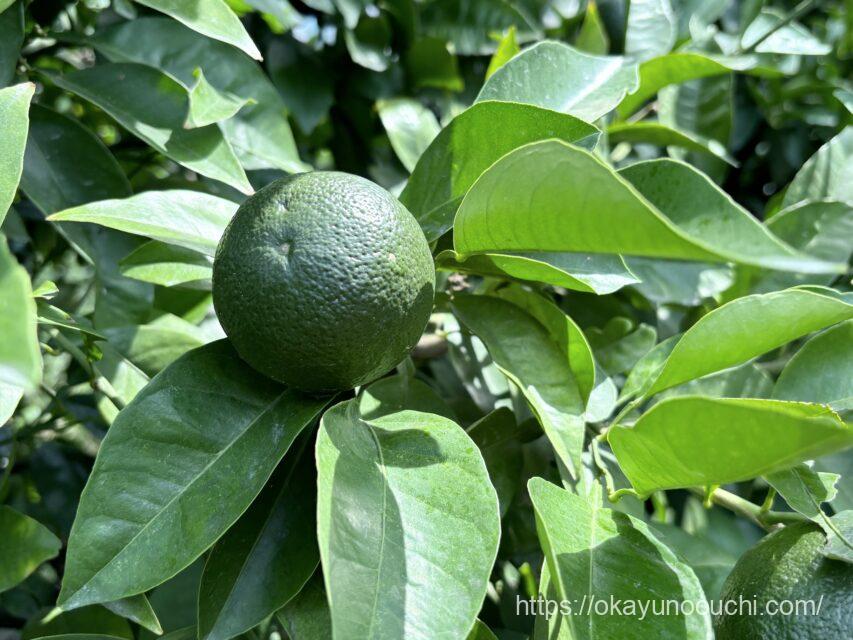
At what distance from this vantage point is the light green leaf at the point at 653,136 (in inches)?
49.1

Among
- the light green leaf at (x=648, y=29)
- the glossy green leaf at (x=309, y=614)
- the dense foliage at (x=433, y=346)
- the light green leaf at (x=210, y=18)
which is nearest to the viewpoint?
the dense foliage at (x=433, y=346)

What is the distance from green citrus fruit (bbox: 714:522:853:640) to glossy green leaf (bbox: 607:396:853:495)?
194 millimetres

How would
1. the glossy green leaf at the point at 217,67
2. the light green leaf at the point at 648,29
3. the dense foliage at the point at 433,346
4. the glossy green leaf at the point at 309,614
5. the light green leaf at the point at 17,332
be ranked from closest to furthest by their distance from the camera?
the light green leaf at the point at 17,332 → the dense foliage at the point at 433,346 → the glossy green leaf at the point at 309,614 → the glossy green leaf at the point at 217,67 → the light green leaf at the point at 648,29

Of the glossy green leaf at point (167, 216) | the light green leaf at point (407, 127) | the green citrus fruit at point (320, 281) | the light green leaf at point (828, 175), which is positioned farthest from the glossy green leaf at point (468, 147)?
the light green leaf at point (828, 175)

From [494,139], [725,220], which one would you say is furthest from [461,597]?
[494,139]

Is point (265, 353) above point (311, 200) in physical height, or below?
below

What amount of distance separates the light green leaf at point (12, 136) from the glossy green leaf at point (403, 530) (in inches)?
13.1

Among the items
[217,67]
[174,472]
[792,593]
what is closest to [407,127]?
[217,67]

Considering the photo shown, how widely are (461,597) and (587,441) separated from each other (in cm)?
44

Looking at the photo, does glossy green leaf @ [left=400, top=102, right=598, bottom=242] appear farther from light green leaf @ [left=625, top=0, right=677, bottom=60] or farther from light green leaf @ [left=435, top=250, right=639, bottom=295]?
light green leaf @ [left=625, top=0, right=677, bottom=60]

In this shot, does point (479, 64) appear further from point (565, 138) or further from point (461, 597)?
point (461, 597)

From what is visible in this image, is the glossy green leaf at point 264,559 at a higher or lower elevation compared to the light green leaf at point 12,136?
lower

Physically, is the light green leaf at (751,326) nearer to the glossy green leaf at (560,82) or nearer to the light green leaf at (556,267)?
the light green leaf at (556,267)

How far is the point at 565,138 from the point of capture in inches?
30.6
